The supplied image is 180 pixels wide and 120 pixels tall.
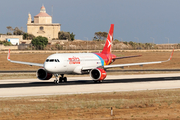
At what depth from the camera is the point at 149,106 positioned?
26250 millimetres

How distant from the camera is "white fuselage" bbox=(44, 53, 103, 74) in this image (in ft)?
141

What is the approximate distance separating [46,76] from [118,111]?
23.9m

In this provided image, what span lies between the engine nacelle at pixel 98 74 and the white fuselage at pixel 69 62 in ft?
6.16

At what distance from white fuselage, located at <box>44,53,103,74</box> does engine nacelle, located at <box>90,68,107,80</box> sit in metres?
1.88

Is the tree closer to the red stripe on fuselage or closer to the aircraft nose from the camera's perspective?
the red stripe on fuselage

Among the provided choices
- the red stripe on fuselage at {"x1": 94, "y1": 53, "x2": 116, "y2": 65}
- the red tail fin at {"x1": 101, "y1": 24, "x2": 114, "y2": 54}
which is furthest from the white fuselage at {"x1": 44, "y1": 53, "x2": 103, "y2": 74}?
the red tail fin at {"x1": 101, "y1": 24, "x2": 114, "y2": 54}

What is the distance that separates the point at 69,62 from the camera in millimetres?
45438

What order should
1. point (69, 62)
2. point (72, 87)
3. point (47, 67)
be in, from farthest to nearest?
point (69, 62), point (47, 67), point (72, 87)

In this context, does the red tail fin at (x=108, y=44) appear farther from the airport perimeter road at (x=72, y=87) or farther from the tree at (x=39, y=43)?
the tree at (x=39, y=43)

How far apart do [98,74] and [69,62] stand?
430 cm

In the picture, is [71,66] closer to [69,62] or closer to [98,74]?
[69,62]

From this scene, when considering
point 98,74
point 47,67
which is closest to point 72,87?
point 47,67

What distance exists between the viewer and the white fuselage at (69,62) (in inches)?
1697

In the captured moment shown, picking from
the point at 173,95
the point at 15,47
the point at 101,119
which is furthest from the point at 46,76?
the point at 15,47
